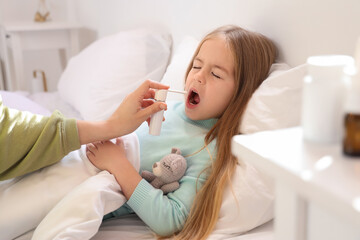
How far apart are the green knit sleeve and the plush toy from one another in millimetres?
197

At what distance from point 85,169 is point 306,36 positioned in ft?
2.07

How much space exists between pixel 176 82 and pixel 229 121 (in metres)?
0.40

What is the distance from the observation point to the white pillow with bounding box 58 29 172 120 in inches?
70.1

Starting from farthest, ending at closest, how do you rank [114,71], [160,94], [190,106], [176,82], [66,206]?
[114,71]
[176,82]
[190,106]
[160,94]
[66,206]

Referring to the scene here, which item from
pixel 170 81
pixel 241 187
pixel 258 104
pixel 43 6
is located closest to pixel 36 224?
pixel 241 187

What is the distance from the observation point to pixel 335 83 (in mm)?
575

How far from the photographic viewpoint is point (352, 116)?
54 centimetres

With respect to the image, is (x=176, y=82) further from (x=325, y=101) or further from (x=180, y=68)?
(x=325, y=101)

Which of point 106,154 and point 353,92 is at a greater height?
point 353,92

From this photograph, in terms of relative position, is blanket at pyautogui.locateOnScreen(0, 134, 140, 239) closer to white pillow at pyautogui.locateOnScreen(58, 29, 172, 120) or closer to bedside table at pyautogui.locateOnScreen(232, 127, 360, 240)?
bedside table at pyautogui.locateOnScreen(232, 127, 360, 240)

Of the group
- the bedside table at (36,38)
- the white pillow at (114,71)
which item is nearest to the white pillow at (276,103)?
the white pillow at (114,71)

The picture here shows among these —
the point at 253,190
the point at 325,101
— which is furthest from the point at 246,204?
the point at 325,101

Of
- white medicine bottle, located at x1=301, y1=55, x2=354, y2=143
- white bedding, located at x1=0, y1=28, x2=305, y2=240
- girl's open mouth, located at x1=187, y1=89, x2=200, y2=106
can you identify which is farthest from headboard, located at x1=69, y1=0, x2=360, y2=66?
white medicine bottle, located at x1=301, y1=55, x2=354, y2=143

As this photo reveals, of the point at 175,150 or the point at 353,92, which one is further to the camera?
the point at 175,150
